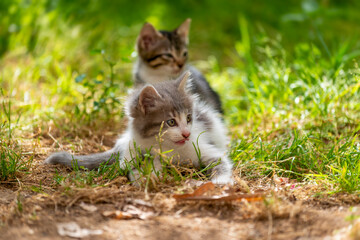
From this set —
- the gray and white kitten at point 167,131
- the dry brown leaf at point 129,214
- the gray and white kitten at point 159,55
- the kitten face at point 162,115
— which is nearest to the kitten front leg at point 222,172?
the gray and white kitten at point 167,131

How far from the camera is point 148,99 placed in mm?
3174

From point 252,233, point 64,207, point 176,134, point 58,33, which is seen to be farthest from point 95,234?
point 58,33

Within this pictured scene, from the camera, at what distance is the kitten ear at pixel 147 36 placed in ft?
17.2

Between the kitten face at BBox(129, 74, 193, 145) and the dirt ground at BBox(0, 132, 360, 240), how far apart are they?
1.32 ft

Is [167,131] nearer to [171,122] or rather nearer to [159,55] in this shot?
[171,122]

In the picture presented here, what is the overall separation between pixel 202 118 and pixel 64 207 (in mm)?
1548

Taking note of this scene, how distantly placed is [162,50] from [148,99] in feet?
7.05

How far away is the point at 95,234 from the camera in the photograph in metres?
2.24

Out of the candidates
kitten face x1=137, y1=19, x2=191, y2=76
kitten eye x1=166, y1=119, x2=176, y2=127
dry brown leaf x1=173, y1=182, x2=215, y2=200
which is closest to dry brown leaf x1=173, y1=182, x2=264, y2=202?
dry brown leaf x1=173, y1=182, x2=215, y2=200

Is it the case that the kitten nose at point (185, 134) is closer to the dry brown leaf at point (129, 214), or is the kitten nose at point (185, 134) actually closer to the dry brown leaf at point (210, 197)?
the dry brown leaf at point (210, 197)

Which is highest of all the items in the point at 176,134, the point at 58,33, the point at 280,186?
the point at 58,33

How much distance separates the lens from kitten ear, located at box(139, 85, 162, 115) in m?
3.11

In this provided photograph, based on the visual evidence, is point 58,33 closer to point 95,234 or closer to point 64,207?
point 64,207

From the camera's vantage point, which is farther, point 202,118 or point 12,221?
point 202,118
